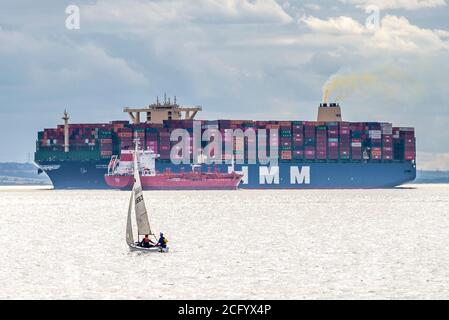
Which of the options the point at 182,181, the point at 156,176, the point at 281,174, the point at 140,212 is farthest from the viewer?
the point at 281,174

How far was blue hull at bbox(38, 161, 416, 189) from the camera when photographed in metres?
145

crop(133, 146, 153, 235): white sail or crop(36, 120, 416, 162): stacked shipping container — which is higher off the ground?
crop(36, 120, 416, 162): stacked shipping container

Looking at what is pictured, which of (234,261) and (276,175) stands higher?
(276,175)

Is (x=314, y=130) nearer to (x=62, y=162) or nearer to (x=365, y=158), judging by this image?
(x=365, y=158)

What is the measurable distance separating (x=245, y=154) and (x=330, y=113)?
23.1 m

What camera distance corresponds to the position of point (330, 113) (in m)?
163

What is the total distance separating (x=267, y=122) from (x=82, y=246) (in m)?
104

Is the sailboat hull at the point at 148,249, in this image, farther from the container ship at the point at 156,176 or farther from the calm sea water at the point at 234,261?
the container ship at the point at 156,176

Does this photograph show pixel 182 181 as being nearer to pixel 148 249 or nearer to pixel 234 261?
pixel 148 249

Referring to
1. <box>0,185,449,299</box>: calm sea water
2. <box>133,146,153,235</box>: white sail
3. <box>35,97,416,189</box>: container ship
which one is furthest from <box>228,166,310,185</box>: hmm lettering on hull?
<box>133,146,153,235</box>: white sail

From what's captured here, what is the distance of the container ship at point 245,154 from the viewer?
14475 cm

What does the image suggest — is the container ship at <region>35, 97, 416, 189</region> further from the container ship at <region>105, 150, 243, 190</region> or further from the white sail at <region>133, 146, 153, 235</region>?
the white sail at <region>133, 146, 153, 235</region>

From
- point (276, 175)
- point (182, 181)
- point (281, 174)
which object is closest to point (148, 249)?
point (182, 181)
